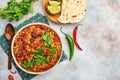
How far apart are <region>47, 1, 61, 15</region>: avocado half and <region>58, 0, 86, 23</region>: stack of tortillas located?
36 mm

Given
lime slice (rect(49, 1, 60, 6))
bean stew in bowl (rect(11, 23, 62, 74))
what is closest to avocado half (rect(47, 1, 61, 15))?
lime slice (rect(49, 1, 60, 6))

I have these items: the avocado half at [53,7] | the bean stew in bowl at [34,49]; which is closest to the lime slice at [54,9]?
the avocado half at [53,7]

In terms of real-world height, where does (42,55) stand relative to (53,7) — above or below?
below

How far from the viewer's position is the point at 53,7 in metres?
3.18

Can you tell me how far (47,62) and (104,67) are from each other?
0.48 meters

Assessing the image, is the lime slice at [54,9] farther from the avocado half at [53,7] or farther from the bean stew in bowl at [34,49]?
the bean stew in bowl at [34,49]

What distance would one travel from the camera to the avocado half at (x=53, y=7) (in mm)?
3166

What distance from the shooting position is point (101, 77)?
130 inches

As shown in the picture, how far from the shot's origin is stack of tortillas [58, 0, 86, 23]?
3219mm

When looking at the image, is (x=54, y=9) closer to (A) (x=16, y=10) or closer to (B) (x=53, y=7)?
(B) (x=53, y=7)

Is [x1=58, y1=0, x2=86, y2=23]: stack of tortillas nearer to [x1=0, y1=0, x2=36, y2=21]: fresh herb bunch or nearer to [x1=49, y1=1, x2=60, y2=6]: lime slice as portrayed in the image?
[x1=49, y1=1, x2=60, y2=6]: lime slice

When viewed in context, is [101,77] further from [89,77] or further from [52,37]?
[52,37]

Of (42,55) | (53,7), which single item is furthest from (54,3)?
(42,55)

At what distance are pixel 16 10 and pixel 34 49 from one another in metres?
0.32
